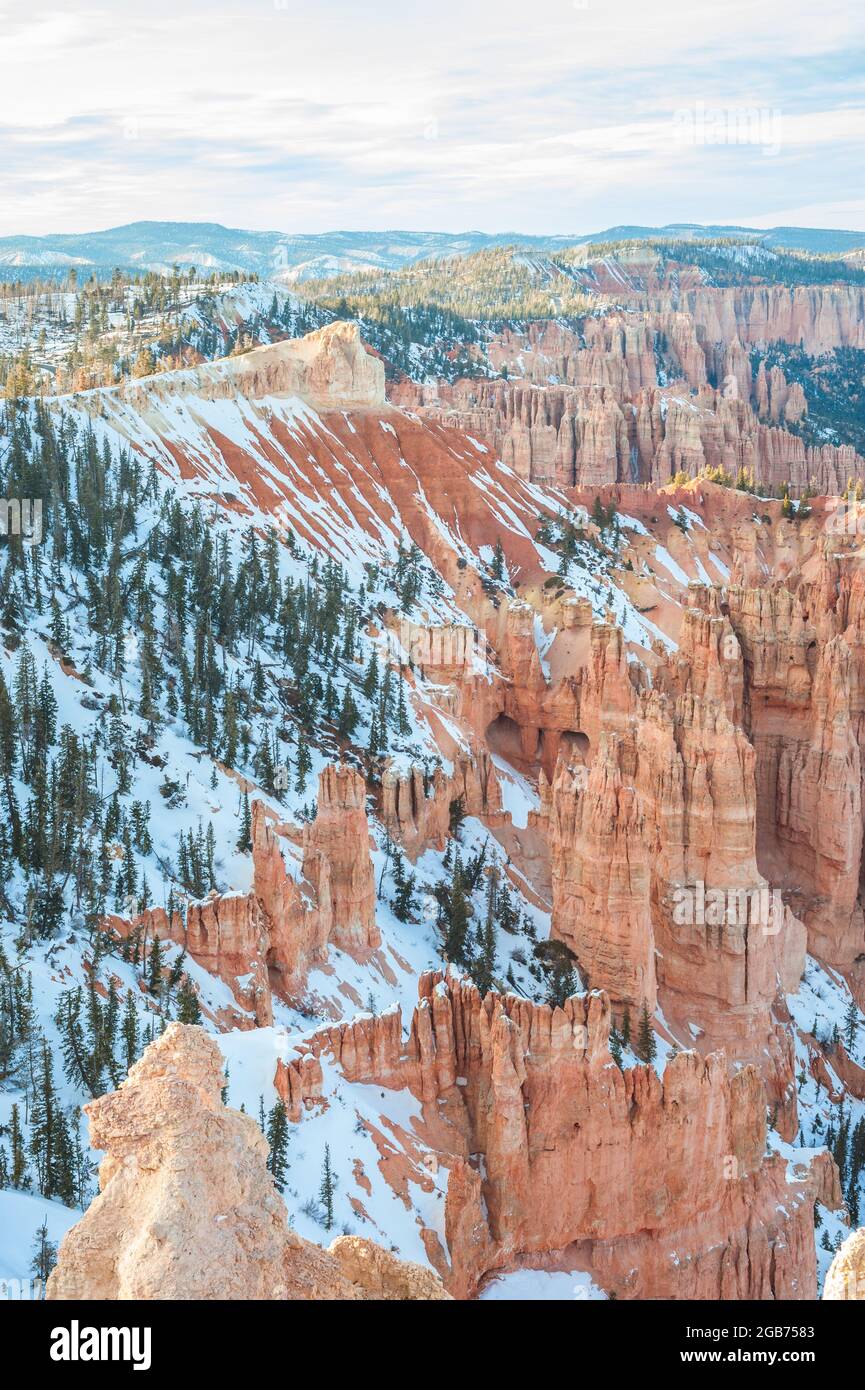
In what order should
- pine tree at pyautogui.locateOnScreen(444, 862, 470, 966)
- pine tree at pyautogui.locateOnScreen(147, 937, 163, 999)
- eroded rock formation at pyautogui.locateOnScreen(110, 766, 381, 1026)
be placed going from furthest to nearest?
pine tree at pyautogui.locateOnScreen(444, 862, 470, 966), eroded rock formation at pyautogui.locateOnScreen(110, 766, 381, 1026), pine tree at pyautogui.locateOnScreen(147, 937, 163, 999)

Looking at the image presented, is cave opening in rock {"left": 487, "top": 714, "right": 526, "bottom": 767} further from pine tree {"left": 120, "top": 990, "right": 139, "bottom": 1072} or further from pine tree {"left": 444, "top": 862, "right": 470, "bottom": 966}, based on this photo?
pine tree {"left": 120, "top": 990, "right": 139, "bottom": 1072}

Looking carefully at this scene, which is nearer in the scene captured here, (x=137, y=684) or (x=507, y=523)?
(x=137, y=684)

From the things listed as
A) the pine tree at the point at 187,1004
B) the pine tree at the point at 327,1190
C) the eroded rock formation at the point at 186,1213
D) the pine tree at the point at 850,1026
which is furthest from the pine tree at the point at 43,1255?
the pine tree at the point at 850,1026

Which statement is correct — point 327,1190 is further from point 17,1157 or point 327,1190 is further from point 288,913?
point 288,913

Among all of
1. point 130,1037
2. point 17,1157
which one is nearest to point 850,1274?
point 17,1157

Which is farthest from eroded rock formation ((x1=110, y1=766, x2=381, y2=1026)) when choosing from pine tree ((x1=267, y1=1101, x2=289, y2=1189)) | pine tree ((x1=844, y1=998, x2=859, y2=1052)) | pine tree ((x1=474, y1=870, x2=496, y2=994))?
pine tree ((x1=844, y1=998, x2=859, y2=1052))

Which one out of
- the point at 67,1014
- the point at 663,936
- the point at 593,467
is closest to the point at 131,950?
the point at 67,1014

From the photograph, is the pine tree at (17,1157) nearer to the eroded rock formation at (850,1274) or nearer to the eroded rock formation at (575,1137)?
the eroded rock formation at (575,1137)
